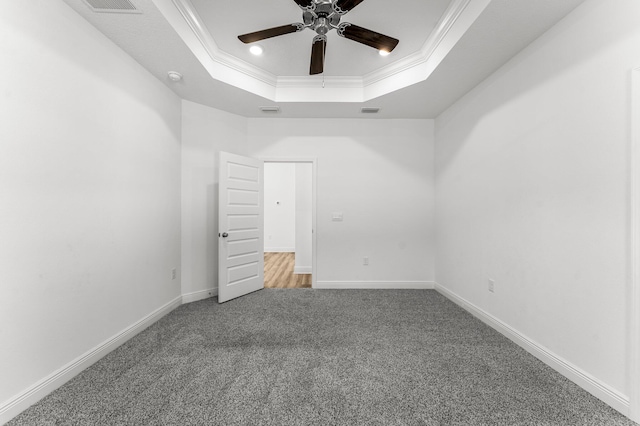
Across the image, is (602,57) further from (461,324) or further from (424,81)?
(461,324)

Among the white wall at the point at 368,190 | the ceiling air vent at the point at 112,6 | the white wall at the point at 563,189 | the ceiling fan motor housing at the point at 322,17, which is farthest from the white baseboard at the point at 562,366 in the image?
the ceiling air vent at the point at 112,6

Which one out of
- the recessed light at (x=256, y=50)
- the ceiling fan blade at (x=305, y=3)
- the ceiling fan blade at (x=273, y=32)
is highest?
the recessed light at (x=256, y=50)

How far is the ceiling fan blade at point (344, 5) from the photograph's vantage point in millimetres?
1564

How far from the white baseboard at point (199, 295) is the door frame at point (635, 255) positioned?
149 inches

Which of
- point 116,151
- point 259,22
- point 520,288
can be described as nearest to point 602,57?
point 520,288

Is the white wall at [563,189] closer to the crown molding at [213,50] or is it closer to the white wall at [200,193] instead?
the crown molding at [213,50]

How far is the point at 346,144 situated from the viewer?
3.69 meters

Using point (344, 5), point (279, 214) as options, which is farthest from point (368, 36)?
point (279, 214)

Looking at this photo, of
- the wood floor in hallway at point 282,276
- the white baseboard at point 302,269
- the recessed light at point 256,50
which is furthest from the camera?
the white baseboard at point 302,269

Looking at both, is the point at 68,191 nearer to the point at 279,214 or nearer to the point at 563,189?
the point at 563,189

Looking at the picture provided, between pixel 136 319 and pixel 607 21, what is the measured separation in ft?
14.2

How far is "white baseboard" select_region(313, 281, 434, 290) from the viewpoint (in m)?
3.64

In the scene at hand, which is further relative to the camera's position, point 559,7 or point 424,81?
point 424,81

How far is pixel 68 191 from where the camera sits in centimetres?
170
